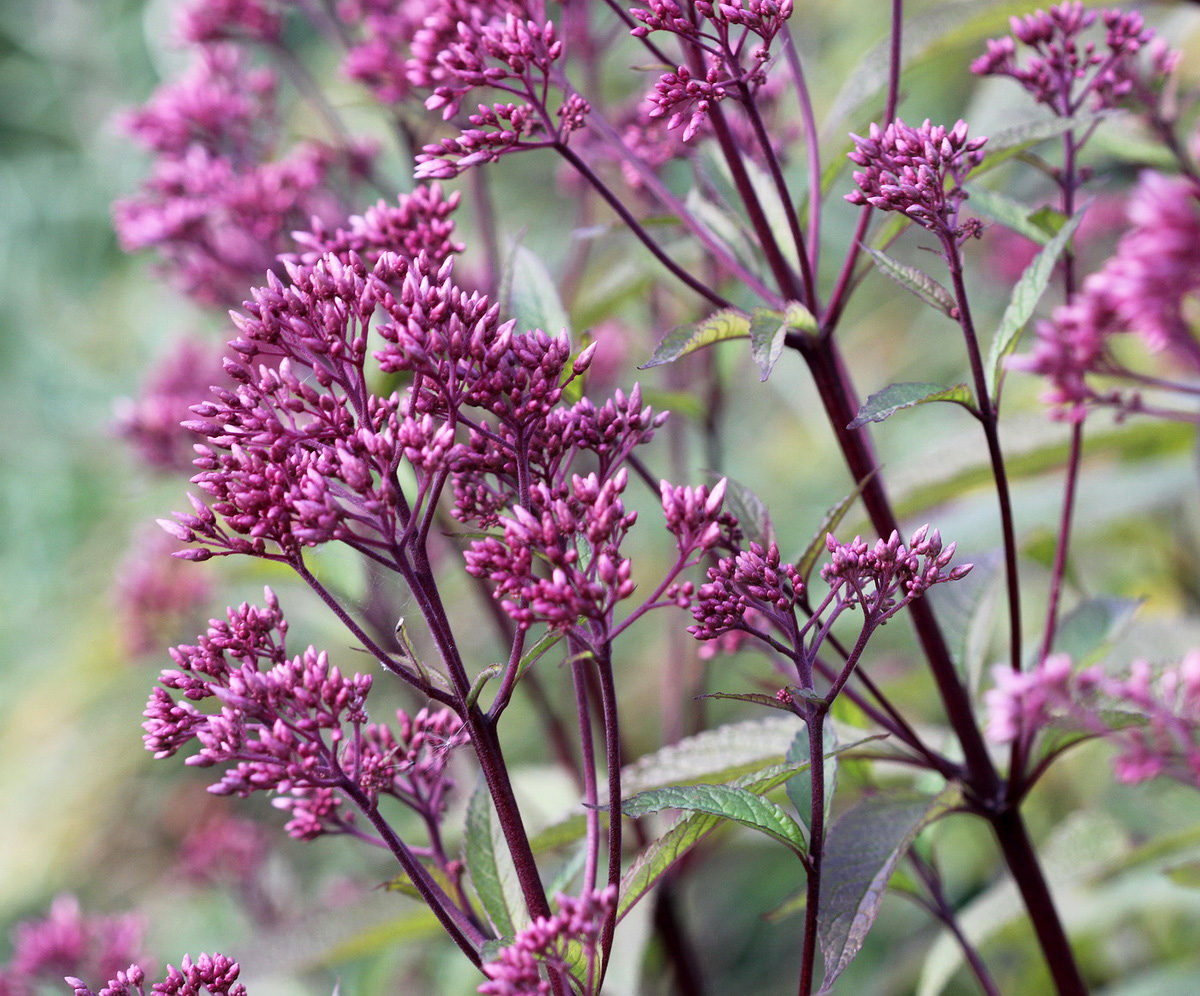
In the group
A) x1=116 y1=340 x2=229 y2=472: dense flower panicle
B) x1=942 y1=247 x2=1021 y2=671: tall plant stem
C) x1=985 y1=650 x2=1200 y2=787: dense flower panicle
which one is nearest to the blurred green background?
x1=116 y1=340 x2=229 y2=472: dense flower panicle

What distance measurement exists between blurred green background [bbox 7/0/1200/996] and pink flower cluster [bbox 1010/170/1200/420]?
58 centimetres

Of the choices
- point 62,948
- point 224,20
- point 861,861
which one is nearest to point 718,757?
point 861,861

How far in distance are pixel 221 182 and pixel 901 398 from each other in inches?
39.3

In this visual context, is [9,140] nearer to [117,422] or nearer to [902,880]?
[117,422]

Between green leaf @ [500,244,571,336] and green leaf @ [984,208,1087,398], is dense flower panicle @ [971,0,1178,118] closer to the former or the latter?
green leaf @ [984,208,1087,398]

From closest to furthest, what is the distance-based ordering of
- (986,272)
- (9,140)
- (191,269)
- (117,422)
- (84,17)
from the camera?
(191,269) < (117,422) < (986,272) < (84,17) < (9,140)

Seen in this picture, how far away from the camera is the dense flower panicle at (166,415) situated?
169cm

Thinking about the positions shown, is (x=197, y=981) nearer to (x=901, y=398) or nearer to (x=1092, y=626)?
(x=901, y=398)

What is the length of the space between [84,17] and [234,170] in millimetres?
4782

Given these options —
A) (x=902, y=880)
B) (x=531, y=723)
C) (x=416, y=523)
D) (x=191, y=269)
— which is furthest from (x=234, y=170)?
(x=531, y=723)

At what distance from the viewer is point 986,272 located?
2.32 m

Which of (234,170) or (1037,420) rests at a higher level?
(234,170)

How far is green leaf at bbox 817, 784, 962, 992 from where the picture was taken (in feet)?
2.27

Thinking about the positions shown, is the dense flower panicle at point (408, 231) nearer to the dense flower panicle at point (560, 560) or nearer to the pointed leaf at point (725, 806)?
the dense flower panicle at point (560, 560)
